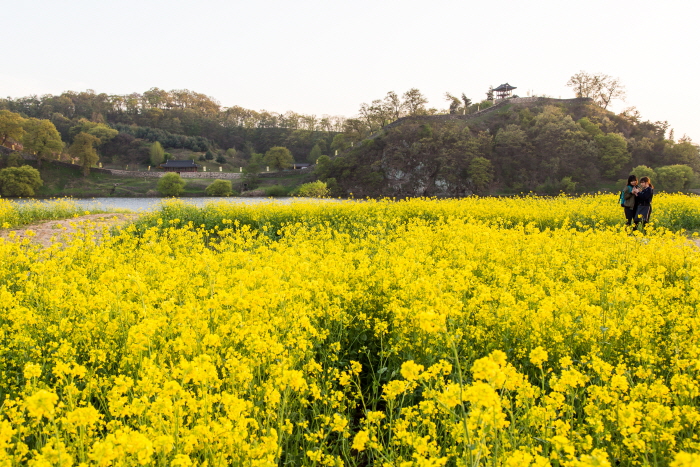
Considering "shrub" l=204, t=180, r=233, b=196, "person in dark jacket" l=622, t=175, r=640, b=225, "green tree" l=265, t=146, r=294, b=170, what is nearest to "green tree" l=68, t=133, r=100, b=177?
"shrub" l=204, t=180, r=233, b=196

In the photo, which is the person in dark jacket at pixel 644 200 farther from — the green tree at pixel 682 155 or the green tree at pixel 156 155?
the green tree at pixel 156 155

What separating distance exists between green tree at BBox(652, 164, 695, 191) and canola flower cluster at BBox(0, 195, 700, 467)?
4205cm

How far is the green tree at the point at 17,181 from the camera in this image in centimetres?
4566

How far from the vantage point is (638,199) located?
1099 cm

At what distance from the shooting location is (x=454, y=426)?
2.30 metres

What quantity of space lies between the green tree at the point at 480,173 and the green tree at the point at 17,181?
50.7 meters

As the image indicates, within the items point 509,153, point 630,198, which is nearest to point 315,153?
point 509,153

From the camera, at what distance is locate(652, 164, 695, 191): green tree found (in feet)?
131

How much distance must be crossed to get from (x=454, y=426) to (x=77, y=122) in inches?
3892

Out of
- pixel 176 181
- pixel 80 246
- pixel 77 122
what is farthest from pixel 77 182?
pixel 80 246

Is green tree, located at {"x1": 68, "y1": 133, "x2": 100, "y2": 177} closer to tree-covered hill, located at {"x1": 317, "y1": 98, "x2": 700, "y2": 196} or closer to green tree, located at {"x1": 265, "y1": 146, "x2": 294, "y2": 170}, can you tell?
green tree, located at {"x1": 265, "y1": 146, "x2": 294, "y2": 170}

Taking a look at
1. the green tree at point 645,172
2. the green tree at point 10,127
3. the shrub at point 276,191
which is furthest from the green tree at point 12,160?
the green tree at point 645,172

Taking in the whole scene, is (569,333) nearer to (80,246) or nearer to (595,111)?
(80,246)

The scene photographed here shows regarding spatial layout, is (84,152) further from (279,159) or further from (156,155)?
(279,159)
